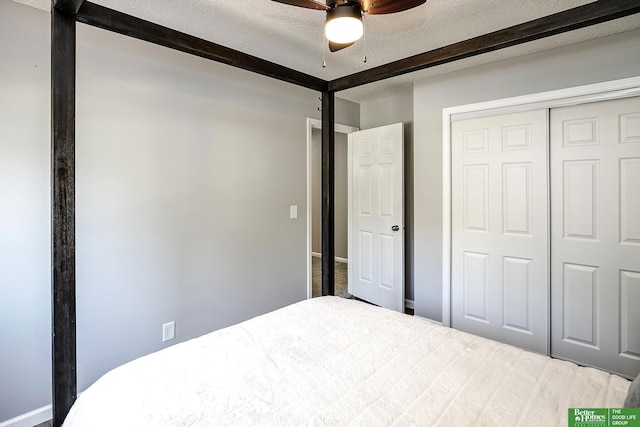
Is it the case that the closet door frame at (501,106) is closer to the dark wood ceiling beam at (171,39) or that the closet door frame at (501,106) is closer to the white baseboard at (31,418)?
the dark wood ceiling beam at (171,39)

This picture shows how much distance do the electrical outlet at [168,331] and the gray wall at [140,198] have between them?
4 cm

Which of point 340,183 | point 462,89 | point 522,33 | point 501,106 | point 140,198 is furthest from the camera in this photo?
point 340,183

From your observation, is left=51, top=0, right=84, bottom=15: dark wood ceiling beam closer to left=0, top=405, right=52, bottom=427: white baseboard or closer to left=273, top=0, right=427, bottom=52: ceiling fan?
left=273, top=0, right=427, bottom=52: ceiling fan

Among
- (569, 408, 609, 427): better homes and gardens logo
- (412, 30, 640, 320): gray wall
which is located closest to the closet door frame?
(412, 30, 640, 320): gray wall

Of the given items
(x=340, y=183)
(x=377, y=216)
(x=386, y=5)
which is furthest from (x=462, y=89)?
(x=340, y=183)

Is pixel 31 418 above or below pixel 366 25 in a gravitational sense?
below

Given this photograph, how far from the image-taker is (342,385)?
1.11 meters

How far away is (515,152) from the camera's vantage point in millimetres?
2588

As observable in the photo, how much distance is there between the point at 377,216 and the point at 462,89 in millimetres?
1436

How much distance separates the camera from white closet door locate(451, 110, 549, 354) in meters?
2.50

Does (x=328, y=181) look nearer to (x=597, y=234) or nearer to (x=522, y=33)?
(x=522, y=33)

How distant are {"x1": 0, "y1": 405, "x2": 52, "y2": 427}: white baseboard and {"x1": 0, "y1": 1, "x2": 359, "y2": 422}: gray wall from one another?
0.10ft

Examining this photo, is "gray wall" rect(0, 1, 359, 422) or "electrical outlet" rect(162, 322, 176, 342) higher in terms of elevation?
"gray wall" rect(0, 1, 359, 422)

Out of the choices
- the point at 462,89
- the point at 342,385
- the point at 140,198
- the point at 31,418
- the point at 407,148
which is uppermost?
the point at 462,89
